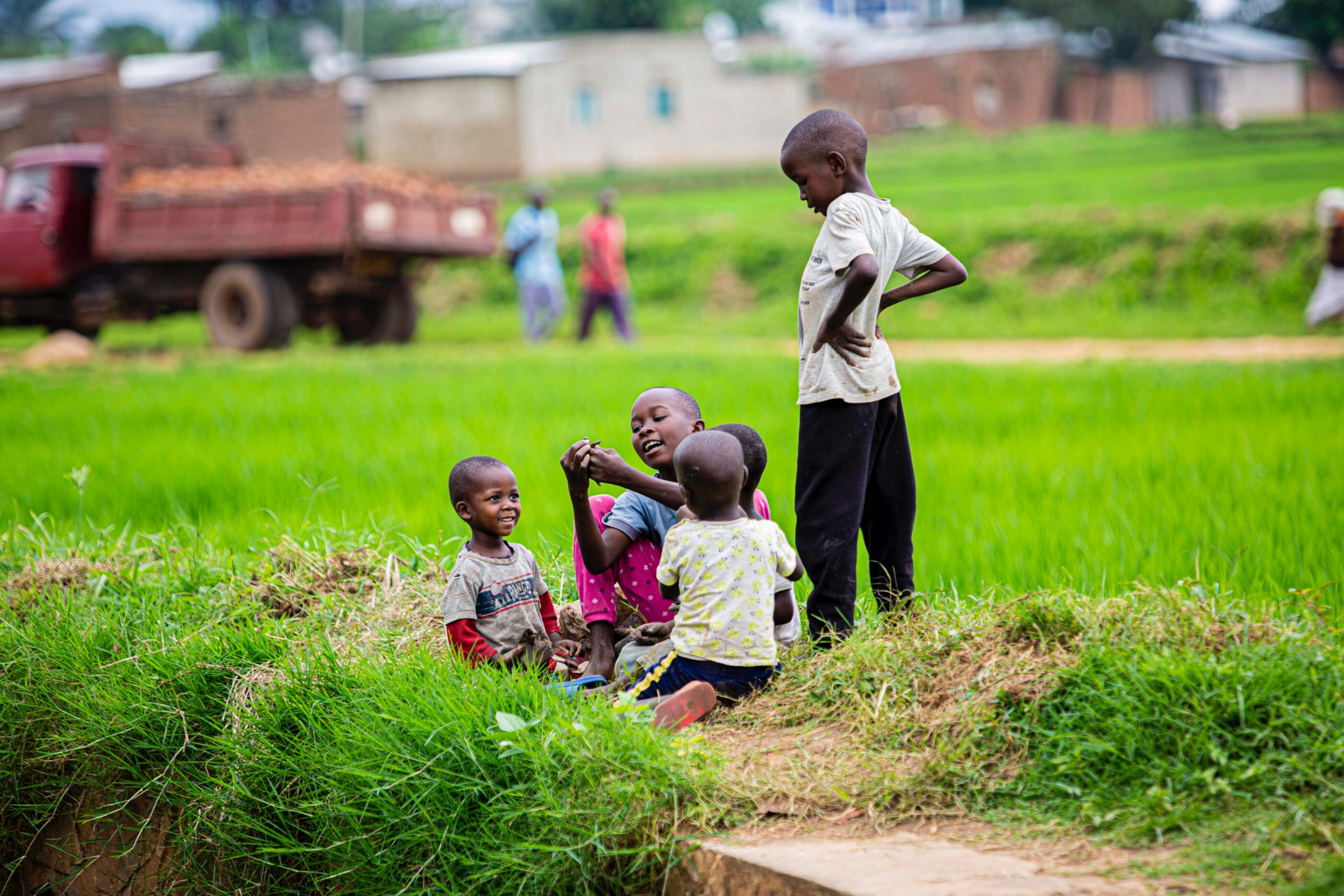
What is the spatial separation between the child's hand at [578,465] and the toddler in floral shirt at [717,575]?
0.23 m

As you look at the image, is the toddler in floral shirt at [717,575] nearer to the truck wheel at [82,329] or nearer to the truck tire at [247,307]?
the truck tire at [247,307]

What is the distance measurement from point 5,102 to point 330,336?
65.8 ft

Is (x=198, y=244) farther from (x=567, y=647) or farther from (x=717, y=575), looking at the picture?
(x=717, y=575)

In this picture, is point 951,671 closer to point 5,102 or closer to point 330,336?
point 330,336

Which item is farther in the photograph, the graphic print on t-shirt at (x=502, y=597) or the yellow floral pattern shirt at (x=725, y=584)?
the graphic print on t-shirt at (x=502, y=597)

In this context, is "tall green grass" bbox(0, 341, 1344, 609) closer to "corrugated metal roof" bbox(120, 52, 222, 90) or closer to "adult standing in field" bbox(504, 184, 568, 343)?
"adult standing in field" bbox(504, 184, 568, 343)

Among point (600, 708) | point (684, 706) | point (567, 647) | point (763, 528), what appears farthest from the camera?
point (567, 647)

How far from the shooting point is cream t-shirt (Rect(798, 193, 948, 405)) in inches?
119

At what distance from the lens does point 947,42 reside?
39.6 meters

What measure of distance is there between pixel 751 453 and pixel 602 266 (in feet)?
35.3

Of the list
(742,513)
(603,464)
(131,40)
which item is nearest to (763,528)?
(742,513)

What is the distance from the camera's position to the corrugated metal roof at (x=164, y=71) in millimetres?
34812

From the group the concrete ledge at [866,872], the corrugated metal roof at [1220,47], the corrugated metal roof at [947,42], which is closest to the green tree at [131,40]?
the corrugated metal roof at [947,42]

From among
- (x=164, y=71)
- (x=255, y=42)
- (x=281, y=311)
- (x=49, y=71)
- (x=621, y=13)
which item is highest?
A: (x=255, y=42)
